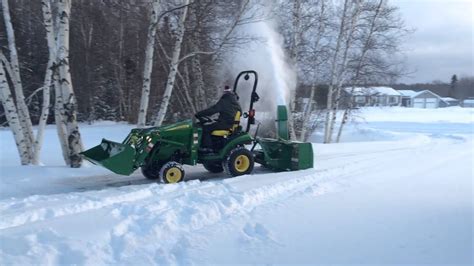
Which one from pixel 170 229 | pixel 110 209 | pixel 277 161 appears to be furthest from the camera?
pixel 277 161

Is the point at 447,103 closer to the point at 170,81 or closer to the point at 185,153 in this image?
the point at 170,81

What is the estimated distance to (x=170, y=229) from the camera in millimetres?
4742

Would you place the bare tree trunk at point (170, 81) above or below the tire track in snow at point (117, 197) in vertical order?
above

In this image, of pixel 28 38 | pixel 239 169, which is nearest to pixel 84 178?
pixel 239 169

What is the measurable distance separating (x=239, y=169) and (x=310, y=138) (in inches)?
645

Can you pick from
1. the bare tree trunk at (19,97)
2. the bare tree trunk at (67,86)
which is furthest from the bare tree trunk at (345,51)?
the bare tree trunk at (19,97)

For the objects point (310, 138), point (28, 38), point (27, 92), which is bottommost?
point (310, 138)

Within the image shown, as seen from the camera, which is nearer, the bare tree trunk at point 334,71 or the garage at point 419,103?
the bare tree trunk at point 334,71

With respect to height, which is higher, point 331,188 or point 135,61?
point 135,61

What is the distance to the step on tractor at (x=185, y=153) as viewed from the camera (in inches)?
286

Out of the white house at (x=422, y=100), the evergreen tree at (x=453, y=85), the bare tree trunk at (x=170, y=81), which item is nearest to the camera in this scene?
the bare tree trunk at (x=170, y=81)

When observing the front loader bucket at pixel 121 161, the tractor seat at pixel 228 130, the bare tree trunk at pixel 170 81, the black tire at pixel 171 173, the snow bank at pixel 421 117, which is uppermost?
the bare tree trunk at pixel 170 81

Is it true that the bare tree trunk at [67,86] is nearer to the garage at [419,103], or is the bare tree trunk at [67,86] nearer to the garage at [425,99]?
the garage at [425,99]

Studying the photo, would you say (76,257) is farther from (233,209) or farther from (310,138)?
(310,138)
